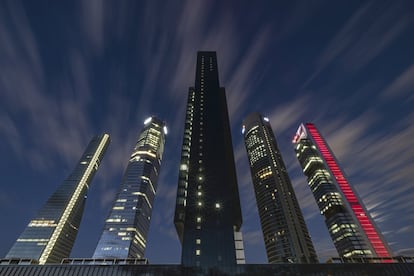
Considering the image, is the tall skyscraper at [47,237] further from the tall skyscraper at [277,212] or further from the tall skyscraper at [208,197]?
the tall skyscraper at [277,212]

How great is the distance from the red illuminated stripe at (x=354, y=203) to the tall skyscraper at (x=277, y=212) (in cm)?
3758

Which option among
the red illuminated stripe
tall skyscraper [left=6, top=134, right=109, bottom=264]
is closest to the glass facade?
the red illuminated stripe

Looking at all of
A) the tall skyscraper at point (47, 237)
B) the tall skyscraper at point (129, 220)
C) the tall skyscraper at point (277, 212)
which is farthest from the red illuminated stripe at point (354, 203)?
the tall skyscraper at point (47, 237)

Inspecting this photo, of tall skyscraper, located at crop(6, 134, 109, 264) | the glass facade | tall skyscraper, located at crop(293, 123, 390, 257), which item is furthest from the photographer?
tall skyscraper, located at crop(6, 134, 109, 264)

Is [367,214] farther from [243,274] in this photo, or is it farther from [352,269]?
[243,274]

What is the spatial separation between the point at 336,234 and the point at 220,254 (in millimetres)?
140592

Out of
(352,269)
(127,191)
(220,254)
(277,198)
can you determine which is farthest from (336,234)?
(127,191)

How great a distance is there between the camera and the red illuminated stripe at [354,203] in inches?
5408

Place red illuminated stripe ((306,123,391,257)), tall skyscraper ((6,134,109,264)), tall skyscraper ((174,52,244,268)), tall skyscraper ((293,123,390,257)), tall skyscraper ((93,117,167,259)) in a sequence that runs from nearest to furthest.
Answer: tall skyscraper ((174,52,244,268)) → red illuminated stripe ((306,123,391,257)) → tall skyscraper ((293,123,390,257)) → tall skyscraper ((93,117,167,259)) → tall skyscraper ((6,134,109,264))

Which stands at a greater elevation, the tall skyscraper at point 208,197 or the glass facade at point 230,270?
the tall skyscraper at point 208,197

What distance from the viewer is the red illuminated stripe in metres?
137

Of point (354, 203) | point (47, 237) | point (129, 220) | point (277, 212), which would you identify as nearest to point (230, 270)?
point (277, 212)

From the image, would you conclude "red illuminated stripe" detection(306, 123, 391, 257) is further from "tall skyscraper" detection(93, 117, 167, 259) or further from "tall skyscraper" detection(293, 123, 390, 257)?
"tall skyscraper" detection(93, 117, 167, 259)

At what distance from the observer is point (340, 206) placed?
6216 inches
